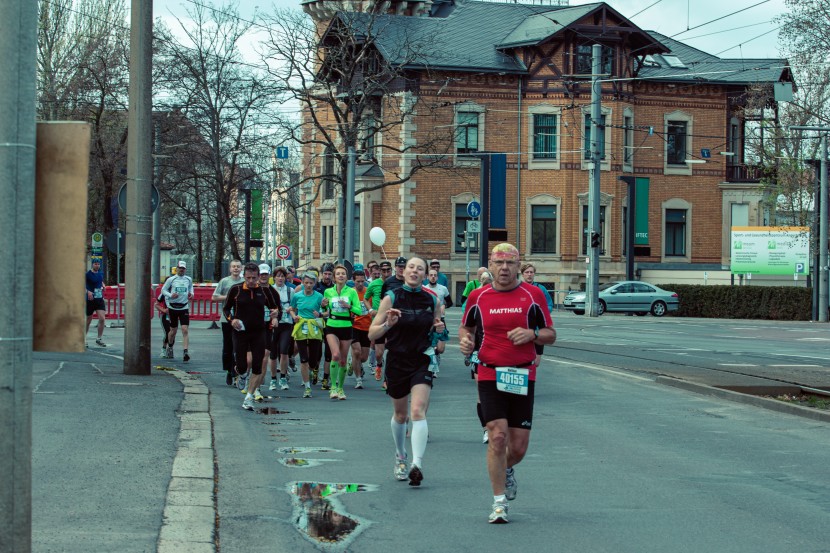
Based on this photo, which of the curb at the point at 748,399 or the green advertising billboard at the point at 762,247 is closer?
the curb at the point at 748,399

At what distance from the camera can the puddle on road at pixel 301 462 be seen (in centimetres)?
1018

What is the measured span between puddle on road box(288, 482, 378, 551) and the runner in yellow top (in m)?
7.01

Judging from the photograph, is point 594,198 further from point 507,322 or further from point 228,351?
point 507,322

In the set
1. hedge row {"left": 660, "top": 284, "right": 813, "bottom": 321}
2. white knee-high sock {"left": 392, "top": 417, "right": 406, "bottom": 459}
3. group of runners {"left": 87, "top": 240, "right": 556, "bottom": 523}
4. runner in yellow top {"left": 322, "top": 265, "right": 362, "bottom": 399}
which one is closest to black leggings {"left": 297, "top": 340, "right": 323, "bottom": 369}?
runner in yellow top {"left": 322, "top": 265, "right": 362, "bottom": 399}

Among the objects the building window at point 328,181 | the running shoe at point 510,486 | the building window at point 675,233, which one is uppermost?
the building window at point 328,181

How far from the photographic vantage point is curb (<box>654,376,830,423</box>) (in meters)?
13.9

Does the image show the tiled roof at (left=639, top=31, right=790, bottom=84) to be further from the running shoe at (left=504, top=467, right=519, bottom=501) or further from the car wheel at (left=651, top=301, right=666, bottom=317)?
the running shoe at (left=504, top=467, right=519, bottom=501)

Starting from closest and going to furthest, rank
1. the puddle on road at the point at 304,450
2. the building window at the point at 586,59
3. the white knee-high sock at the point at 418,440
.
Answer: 1. the white knee-high sock at the point at 418,440
2. the puddle on road at the point at 304,450
3. the building window at the point at 586,59

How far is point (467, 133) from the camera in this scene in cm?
5191

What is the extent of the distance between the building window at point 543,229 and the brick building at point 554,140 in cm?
4

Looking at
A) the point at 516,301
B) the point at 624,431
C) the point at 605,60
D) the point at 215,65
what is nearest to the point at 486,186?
the point at 605,60

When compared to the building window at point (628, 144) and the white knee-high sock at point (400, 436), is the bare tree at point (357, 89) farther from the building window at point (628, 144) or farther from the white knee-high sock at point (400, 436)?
the white knee-high sock at point (400, 436)

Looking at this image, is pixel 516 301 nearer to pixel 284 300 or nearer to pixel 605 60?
pixel 284 300

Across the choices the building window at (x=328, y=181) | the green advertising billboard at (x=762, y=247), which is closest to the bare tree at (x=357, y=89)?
the building window at (x=328, y=181)
